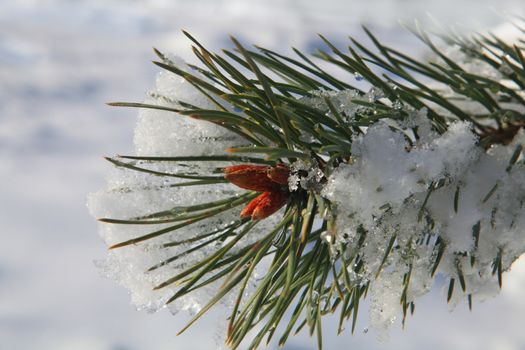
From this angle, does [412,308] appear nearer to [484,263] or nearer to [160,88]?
[484,263]

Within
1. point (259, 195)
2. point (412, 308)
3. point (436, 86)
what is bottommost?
point (412, 308)

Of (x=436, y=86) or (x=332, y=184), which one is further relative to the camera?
(x=436, y=86)

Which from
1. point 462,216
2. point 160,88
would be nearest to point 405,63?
point 462,216

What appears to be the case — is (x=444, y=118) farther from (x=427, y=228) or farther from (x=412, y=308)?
(x=412, y=308)

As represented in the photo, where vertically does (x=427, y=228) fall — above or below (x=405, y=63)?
below

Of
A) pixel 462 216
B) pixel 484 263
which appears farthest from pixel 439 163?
pixel 484 263

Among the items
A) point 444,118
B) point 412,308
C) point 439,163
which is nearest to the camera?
point 439,163

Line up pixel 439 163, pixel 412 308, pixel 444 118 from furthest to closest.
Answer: pixel 412 308 < pixel 444 118 < pixel 439 163

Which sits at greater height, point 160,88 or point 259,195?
point 160,88

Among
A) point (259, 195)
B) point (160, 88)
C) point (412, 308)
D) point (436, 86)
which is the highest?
point (436, 86)
